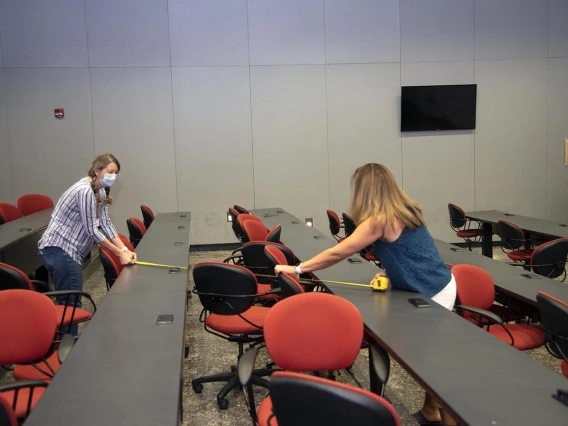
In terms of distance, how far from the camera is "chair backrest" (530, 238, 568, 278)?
4.43 metres

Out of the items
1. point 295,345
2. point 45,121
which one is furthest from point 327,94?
point 295,345

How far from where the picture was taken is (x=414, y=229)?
289cm

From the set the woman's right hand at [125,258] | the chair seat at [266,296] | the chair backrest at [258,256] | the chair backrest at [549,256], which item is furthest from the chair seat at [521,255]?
the woman's right hand at [125,258]

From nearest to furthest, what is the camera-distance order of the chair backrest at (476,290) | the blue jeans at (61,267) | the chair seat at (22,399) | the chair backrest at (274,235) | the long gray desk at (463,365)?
the long gray desk at (463,365) → the chair seat at (22,399) → the chair backrest at (476,290) → the blue jeans at (61,267) → the chair backrest at (274,235)

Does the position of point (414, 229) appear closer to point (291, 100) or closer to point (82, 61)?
point (291, 100)

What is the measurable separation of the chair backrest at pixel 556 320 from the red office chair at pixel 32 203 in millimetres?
6807

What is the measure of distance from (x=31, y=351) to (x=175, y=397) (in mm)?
1167

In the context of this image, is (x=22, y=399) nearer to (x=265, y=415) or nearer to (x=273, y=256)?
(x=265, y=415)

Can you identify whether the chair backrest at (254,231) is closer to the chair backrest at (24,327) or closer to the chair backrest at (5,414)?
the chair backrest at (24,327)

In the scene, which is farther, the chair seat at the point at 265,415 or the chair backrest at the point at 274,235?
the chair backrest at the point at 274,235

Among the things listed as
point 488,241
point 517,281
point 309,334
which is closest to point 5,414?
point 309,334

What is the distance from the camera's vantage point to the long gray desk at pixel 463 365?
163 centimetres

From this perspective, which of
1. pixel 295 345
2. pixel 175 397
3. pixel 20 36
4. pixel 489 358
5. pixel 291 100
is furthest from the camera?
pixel 291 100

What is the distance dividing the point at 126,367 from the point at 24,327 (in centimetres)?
84
